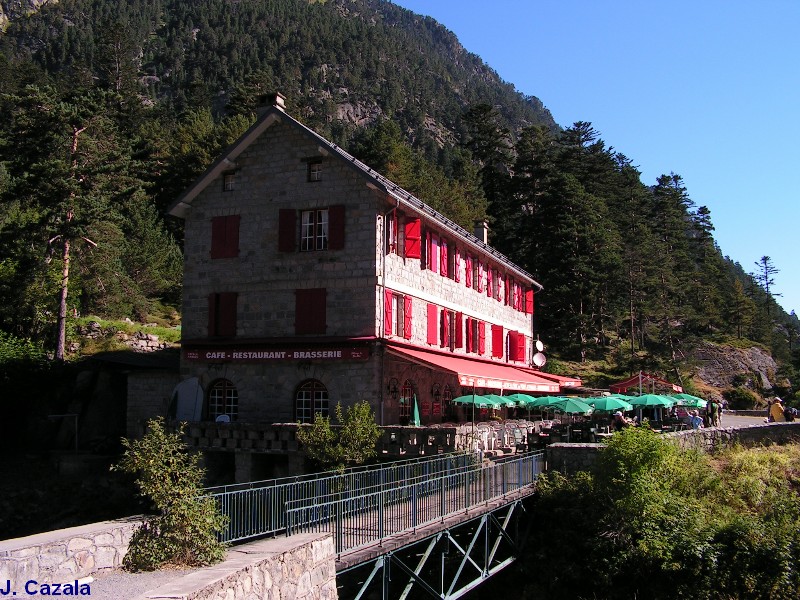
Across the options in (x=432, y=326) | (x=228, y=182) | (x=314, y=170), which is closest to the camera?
(x=314, y=170)

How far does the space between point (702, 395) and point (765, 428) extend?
26250 mm

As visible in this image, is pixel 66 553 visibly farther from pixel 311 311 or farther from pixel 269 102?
pixel 269 102

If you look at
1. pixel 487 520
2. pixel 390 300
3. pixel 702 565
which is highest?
pixel 390 300

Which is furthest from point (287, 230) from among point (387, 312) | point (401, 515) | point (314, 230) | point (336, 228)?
point (401, 515)

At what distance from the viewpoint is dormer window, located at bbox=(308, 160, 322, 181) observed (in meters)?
28.6

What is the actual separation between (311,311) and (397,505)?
13170 millimetres

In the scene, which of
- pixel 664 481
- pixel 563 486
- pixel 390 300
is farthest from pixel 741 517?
pixel 390 300

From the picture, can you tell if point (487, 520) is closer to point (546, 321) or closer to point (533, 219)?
point (546, 321)

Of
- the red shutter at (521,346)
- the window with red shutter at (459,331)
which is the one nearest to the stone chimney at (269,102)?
the window with red shutter at (459,331)

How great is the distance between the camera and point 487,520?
1833 cm

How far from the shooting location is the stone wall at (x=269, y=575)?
9055mm

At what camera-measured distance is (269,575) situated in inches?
414

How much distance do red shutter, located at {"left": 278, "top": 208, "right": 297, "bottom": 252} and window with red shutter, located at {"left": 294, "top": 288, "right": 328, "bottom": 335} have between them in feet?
5.64

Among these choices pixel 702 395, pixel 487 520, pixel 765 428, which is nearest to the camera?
pixel 487 520
